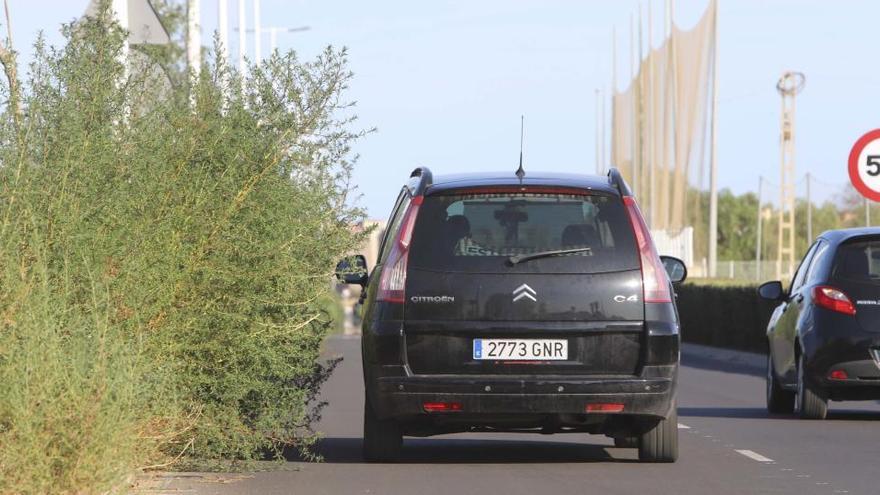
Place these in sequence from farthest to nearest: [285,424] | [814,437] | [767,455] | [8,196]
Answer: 1. [814,437]
2. [767,455]
3. [285,424]
4. [8,196]

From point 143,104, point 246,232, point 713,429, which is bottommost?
point 713,429

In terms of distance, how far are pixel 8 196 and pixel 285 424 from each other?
2.80 m

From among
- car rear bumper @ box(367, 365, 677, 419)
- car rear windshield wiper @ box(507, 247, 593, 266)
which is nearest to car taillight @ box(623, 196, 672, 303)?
car rear windshield wiper @ box(507, 247, 593, 266)

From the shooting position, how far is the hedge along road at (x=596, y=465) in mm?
12156

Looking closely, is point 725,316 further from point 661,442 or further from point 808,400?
Result: point 661,442

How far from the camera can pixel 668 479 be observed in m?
12.6

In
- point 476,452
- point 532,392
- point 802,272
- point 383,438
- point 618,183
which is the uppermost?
point 618,183

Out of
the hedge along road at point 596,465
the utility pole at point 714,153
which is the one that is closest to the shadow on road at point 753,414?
the hedge along road at point 596,465

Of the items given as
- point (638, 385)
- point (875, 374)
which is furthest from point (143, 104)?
point (875, 374)

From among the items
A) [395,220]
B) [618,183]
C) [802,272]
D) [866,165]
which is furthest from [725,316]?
[618,183]

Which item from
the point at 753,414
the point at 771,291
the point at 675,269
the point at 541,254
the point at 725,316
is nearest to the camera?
the point at 541,254

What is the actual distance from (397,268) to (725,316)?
28070mm

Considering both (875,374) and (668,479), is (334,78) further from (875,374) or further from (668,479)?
(875,374)

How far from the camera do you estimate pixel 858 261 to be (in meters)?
18.2
